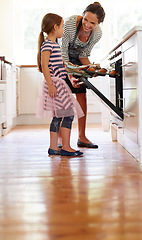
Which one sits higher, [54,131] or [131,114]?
[131,114]

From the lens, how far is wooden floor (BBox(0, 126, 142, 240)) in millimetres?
1151

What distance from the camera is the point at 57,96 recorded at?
8.30ft

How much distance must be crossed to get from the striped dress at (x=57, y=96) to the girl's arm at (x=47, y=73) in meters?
0.04

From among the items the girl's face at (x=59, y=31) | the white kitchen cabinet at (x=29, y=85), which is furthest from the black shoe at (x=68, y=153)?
the white kitchen cabinet at (x=29, y=85)

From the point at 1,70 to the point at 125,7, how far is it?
9.45ft

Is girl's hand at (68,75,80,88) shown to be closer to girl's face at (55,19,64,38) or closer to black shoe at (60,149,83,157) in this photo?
girl's face at (55,19,64,38)

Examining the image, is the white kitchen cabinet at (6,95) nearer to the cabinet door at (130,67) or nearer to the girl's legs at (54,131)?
the girl's legs at (54,131)

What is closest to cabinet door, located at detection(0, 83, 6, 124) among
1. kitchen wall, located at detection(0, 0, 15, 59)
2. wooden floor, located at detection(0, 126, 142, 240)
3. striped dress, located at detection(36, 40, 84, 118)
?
wooden floor, located at detection(0, 126, 142, 240)

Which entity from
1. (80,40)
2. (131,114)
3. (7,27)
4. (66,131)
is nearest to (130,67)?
(131,114)

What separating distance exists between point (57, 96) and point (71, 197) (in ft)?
3.63

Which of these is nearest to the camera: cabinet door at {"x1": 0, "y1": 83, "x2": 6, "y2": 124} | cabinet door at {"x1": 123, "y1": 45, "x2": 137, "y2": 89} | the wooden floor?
the wooden floor

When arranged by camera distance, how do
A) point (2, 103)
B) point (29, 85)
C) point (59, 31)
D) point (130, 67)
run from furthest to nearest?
point (29, 85) → point (2, 103) → point (59, 31) → point (130, 67)

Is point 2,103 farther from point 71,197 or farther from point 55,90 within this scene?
point 71,197

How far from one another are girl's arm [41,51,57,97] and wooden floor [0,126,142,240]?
18.1 inches
